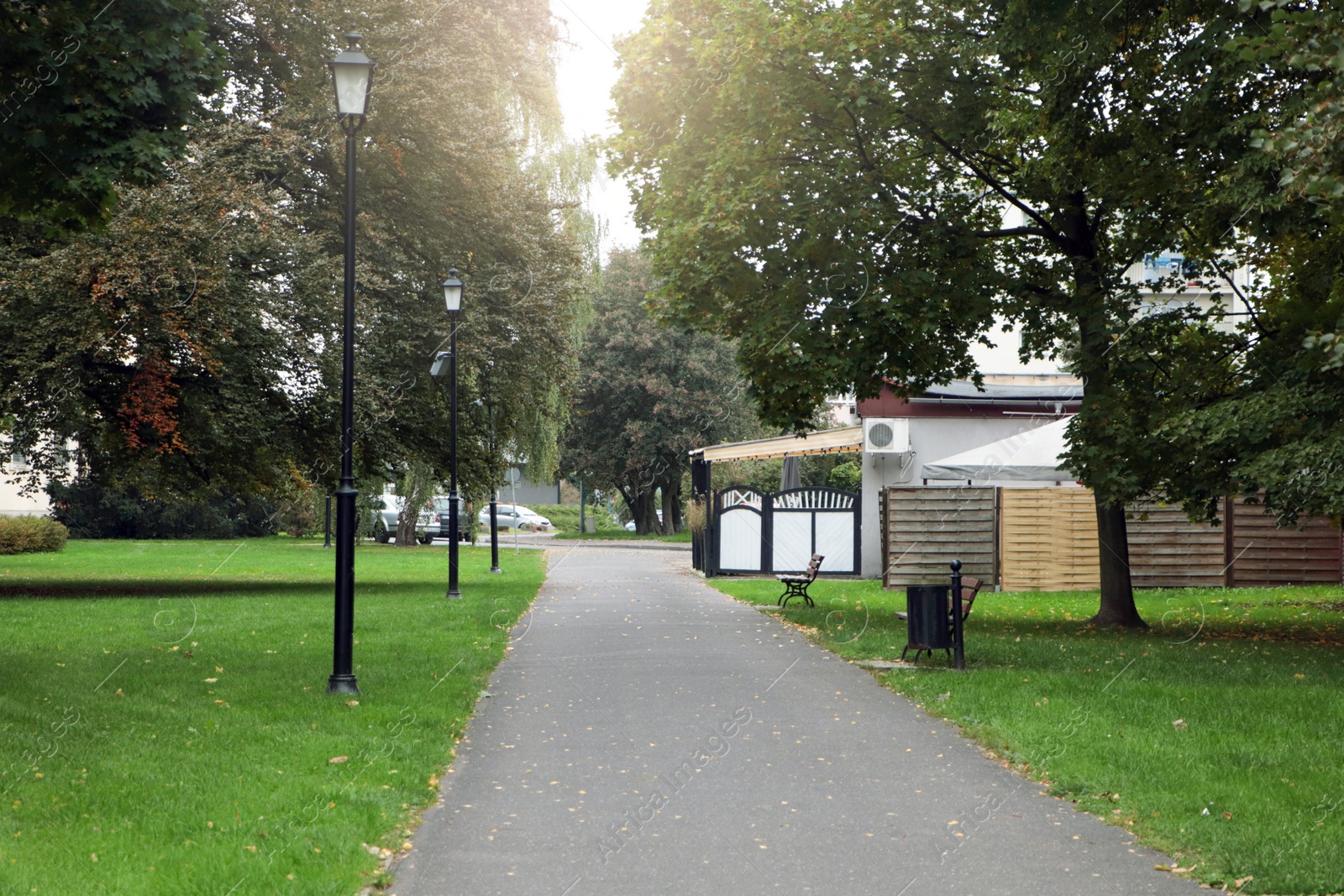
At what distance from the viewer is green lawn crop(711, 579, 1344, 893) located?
5.79 metres

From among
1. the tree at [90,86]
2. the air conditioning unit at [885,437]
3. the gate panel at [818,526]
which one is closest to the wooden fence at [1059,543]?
the air conditioning unit at [885,437]

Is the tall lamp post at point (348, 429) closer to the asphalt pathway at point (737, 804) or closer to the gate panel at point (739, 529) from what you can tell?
the asphalt pathway at point (737, 804)

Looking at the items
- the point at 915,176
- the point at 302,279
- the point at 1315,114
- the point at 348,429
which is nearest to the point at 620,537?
the point at 302,279

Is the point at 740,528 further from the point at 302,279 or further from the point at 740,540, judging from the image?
the point at 302,279

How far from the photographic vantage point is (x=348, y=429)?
33.2 feet

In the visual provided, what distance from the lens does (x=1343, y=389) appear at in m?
11.4

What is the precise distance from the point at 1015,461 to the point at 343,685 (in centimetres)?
1312

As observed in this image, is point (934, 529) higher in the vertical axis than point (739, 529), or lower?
higher

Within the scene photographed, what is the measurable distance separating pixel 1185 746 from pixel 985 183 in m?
10.5

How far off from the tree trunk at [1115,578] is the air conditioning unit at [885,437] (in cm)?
858

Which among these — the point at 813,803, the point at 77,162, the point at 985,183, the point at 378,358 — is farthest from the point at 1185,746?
the point at 378,358

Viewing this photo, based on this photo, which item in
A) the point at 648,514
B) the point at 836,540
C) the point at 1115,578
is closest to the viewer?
the point at 1115,578

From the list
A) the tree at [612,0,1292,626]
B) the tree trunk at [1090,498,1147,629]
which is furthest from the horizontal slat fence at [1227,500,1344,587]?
the tree at [612,0,1292,626]

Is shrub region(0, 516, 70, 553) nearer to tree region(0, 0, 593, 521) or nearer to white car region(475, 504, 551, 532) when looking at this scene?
tree region(0, 0, 593, 521)
